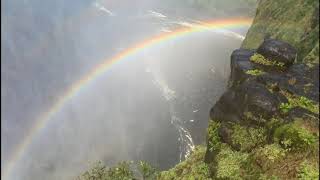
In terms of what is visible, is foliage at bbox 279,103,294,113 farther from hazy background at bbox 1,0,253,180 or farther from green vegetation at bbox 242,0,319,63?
hazy background at bbox 1,0,253,180

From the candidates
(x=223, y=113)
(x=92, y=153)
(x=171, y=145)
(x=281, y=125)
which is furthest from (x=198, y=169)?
(x=92, y=153)

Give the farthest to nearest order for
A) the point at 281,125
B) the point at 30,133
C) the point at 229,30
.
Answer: the point at 229,30
the point at 30,133
the point at 281,125

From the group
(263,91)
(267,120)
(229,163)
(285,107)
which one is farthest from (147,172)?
(285,107)

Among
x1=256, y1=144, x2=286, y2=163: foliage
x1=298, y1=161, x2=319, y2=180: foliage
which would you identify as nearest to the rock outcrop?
x1=256, y1=144, x2=286, y2=163: foliage

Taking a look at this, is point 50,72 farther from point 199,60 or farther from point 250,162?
point 250,162

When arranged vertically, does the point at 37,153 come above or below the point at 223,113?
below

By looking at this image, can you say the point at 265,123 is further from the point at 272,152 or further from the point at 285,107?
the point at 272,152
